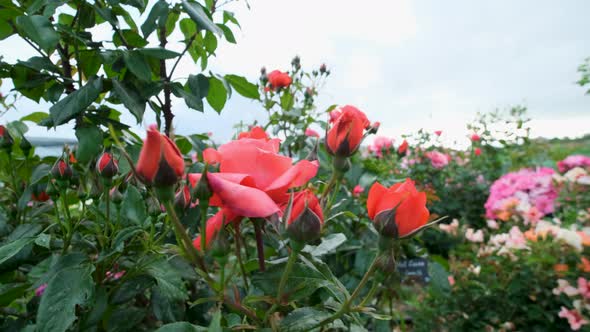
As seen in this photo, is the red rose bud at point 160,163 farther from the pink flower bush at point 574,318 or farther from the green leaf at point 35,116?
the pink flower bush at point 574,318

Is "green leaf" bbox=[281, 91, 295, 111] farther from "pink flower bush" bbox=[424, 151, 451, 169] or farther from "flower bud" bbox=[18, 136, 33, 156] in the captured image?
"pink flower bush" bbox=[424, 151, 451, 169]

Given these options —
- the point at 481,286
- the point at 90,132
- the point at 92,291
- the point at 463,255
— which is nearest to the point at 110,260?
the point at 92,291

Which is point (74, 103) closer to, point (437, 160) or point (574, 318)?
point (574, 318)

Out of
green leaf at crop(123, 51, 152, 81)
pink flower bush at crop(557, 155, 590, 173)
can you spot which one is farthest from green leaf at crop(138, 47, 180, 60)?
pink flower bush at crop(557, 155, 590, 173)

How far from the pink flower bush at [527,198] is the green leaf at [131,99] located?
1.72 meters

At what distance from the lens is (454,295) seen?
1.61 metres

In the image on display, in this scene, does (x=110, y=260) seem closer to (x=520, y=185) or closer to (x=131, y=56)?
(x=131, y=56)

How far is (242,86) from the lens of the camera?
0.93 m

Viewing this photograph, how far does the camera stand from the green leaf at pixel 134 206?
0.56 meters

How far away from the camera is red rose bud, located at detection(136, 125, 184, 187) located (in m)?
0.34

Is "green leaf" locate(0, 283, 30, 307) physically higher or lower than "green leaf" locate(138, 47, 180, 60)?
lower

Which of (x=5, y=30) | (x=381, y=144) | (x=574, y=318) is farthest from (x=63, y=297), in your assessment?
(x=381, y=144)

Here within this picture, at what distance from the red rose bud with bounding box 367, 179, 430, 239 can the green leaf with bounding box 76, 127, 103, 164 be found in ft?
1.71

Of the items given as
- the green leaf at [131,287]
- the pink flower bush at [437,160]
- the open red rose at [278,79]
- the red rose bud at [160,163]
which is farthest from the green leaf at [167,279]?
the pink flower bush at [437,160]
